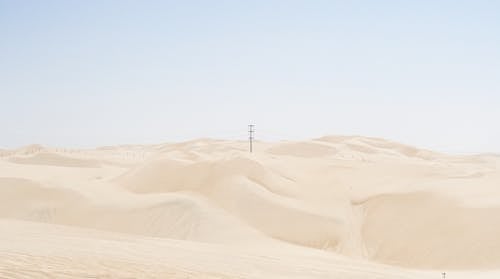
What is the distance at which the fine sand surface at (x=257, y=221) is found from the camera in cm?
917

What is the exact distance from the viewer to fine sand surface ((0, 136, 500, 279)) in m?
9.17

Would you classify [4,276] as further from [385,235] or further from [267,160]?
[267,160]

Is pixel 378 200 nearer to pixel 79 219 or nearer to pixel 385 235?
pixel 385 235

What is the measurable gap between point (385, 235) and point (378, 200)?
121 inches

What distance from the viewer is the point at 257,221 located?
20828mm

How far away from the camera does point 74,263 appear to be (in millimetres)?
7820

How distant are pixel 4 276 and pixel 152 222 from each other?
1417cm

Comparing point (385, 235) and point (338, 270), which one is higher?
point (338, 270)

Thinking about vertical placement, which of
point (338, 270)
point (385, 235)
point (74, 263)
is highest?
point (74, 263)

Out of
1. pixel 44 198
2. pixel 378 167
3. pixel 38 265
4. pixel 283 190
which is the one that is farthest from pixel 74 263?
pixel 378 167

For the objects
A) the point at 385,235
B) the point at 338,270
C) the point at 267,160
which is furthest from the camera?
the point at 267,160

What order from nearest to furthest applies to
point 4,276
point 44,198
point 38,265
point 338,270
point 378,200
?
point 4,276, point 38,265, point 338,270, point 378,200, point 44,198

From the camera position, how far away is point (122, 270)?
7.61 meters

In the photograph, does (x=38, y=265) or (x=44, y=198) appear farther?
(x=44, y=198)
